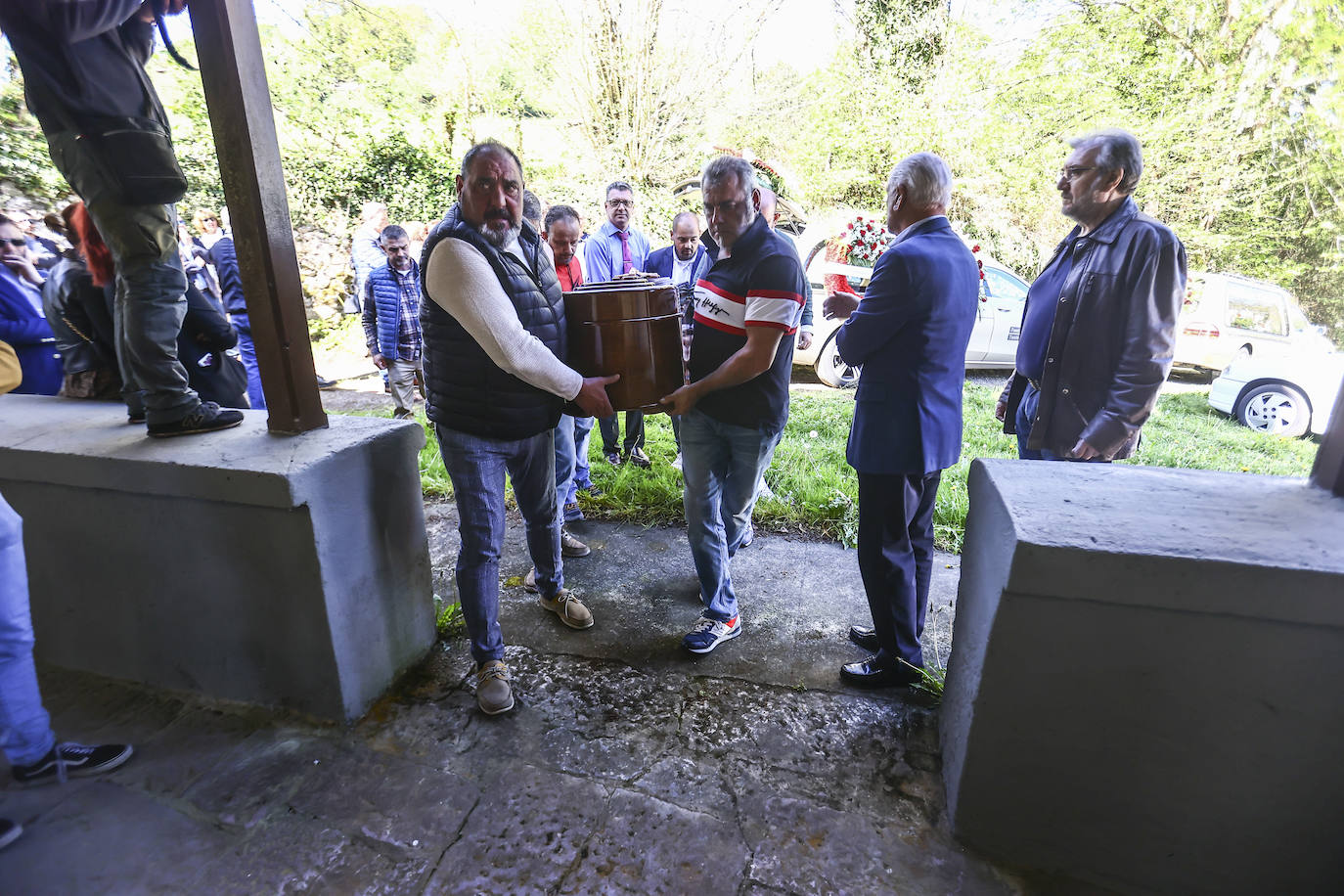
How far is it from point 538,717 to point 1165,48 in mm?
16623

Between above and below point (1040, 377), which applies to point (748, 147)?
above

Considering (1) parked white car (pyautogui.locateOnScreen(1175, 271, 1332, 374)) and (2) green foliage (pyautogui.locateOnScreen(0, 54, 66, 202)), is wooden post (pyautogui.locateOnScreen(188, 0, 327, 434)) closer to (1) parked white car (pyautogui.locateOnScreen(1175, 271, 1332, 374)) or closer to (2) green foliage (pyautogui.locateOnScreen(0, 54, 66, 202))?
(2) green foliage (pyautogui.locateOnScreen(0, 54, 66, 202))

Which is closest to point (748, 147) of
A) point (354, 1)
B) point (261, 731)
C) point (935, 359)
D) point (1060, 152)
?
point (1060, 152)

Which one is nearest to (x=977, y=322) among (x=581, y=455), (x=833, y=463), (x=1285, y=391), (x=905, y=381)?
(x=1285, y=391)

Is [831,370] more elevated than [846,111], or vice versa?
[846,111]

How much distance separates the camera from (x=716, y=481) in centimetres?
266

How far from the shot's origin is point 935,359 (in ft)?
7.36

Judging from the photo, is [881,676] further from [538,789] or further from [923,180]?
[923,180]

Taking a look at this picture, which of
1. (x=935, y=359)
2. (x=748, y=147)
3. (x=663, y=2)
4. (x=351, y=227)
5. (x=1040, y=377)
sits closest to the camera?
(x=935, y=359)

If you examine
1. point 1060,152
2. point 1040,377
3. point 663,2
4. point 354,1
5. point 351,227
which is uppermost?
point 663,2

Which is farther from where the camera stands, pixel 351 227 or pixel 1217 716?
pixel 351 227

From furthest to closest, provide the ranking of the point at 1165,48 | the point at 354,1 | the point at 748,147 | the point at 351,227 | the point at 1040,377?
the point at 748,147 → the point at 1165,48 → the point at 351,227 → the point at 354,1 → the point at 1040,377

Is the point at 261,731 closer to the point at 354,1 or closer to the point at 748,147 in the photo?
the point at 354,1

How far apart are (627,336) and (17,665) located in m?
2.08
